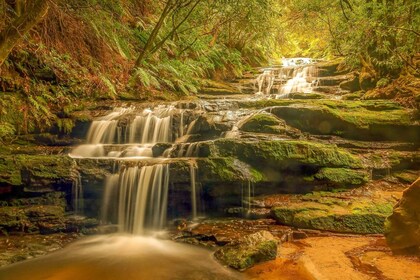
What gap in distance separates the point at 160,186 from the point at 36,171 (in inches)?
97.9

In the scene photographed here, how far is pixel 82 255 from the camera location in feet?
16.8

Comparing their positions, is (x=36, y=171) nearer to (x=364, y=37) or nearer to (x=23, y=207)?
(x=23, y=207)

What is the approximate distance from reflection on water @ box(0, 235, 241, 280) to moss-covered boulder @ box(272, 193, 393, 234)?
5.84 ft

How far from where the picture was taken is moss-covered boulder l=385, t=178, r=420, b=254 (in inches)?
162

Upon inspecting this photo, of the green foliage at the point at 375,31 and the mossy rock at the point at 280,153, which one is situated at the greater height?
the green foliage at the point at 375,31

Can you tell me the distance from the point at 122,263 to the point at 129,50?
906cm

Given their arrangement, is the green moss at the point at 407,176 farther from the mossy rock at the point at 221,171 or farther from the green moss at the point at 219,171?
the green moss at the point at 219,171

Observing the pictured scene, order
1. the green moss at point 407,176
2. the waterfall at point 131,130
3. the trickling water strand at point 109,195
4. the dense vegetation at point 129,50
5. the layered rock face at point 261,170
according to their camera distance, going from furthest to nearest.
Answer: the waterfall at point 131,130 < the dense vegetation at point 129,50 < the green moss at point 407,176 < the trickling water strand at point 109,195 < the layered rock face at point 261,170

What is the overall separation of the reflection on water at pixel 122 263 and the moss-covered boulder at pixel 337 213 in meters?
1.78

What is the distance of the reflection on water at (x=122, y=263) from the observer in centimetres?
433

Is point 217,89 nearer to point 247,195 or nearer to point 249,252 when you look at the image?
point 247,195

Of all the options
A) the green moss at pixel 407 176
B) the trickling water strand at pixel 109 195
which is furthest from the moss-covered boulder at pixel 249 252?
the green moss at pixel 407 176

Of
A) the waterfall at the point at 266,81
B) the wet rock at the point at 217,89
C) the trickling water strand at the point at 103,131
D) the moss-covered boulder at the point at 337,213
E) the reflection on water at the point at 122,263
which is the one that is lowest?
the reflection on water at the point at 122,263

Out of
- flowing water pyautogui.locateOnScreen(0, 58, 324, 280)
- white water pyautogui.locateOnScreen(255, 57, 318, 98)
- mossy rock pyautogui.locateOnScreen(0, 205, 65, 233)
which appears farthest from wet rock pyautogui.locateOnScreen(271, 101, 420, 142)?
mossy rock pyautogui.locateOnScreen(0, 205, 65, 233)
